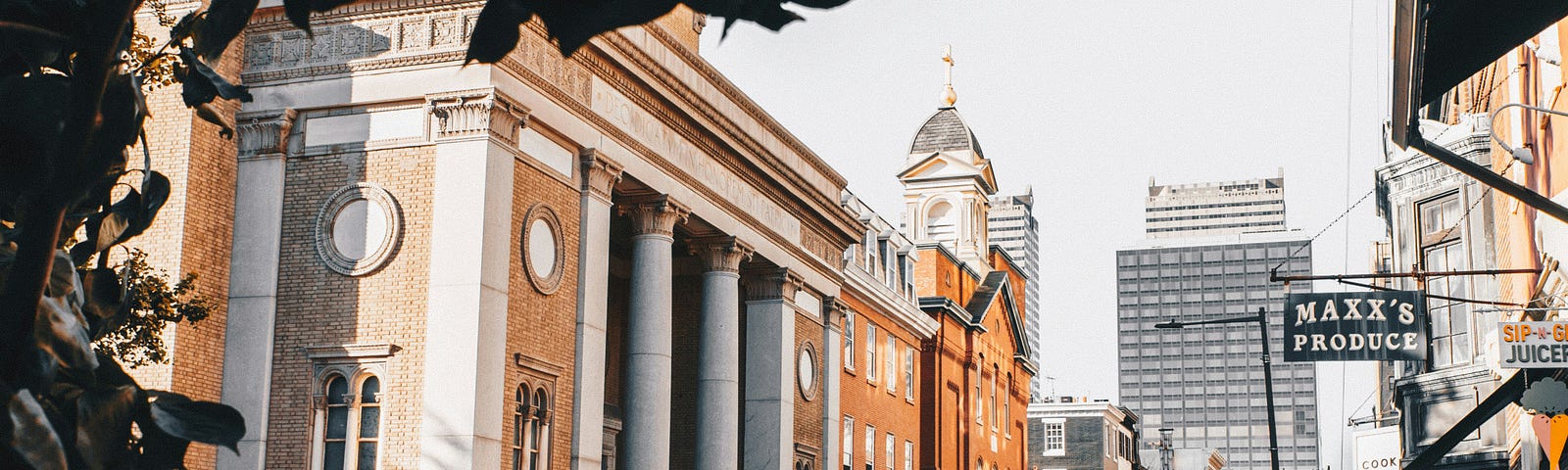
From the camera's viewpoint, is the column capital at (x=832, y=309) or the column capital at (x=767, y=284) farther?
the column capital at (x=832, y=309)

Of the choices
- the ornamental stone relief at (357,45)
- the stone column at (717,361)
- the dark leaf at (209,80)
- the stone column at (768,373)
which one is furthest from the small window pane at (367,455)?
the dark leaf at (209,80)

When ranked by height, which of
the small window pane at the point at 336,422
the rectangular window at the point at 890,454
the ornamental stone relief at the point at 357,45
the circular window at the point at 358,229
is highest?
the ornamental stone relief at the point at 357,45

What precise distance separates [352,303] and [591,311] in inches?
160

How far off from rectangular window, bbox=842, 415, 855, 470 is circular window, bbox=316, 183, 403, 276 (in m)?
19.4

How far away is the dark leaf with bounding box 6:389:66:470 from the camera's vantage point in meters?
3.33

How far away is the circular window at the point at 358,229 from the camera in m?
23.0

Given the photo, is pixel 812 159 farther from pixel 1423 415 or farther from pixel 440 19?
pixel 1423 415

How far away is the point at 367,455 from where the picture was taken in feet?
74.3

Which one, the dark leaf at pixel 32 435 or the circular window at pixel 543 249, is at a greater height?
the circular window at pixel 543 249

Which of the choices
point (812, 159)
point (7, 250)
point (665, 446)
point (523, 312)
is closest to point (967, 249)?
point (812, 159)

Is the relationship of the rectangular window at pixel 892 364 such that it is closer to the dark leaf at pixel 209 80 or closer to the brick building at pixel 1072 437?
the brick building at pixel 1072 437

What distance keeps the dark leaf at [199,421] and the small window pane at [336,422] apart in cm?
1950

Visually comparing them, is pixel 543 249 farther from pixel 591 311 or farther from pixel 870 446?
pixel 870 446

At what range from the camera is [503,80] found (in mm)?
23062
